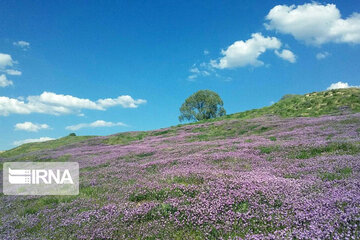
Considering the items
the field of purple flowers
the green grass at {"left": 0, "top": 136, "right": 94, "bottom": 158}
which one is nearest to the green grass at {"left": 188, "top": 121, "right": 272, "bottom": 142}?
the field of purple flowers

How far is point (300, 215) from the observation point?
5246 mm

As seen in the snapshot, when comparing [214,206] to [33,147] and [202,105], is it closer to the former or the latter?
[33,147]

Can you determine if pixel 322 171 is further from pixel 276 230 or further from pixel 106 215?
pixel 106 215

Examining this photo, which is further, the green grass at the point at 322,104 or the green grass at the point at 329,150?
the green grass at the point at 322,104

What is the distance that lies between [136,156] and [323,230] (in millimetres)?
14838

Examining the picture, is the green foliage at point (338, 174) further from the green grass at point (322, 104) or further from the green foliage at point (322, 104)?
the green foliage at point (322, 104)

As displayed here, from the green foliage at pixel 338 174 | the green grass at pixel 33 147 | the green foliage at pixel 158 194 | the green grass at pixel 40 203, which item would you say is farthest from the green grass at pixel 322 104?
the green grass at pixel 33 147

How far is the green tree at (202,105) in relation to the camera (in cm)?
8281

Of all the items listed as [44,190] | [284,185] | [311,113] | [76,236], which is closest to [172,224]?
[76,236]

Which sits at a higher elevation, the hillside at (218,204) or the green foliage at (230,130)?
the green foliage at (230,130)

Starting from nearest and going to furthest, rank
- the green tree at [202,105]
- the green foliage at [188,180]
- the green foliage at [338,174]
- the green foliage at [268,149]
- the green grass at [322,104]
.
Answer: the green foliage at [338,174], the green foliage at [188,180], the green foliage at [268,149], the green grass at [322,104], the green tree at [202,105]

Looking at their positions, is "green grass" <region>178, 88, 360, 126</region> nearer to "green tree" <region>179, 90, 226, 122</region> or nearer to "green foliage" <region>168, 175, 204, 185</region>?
"green foliage" <region>168, 175, 204, 185</region>

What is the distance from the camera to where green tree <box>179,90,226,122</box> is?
8281 cm

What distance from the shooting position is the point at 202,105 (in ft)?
277
